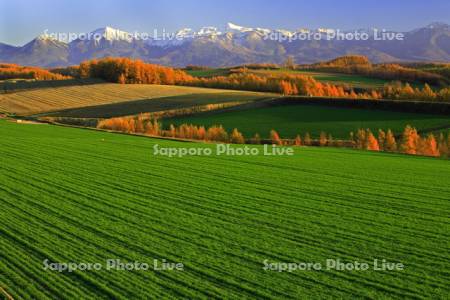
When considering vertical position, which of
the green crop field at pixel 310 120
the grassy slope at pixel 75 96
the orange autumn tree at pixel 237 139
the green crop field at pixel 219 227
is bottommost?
the green crop field at pixel 219 227

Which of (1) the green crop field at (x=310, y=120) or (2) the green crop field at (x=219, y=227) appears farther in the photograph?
(1) the green crop field at (x=310, y=120)

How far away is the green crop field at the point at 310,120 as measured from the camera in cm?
5753

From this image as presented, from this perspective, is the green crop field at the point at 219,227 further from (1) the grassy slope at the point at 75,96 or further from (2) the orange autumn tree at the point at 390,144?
(1) the grassy slope at the point at 75,96

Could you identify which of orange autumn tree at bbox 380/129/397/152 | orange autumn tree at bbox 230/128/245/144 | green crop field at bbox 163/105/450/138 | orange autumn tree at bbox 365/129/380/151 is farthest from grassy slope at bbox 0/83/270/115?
orange autumn tree at bbox 365/129/380/151

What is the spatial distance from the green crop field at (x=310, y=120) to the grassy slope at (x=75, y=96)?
2303 centimetres

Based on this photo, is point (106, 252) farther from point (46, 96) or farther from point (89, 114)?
point (46, 96)

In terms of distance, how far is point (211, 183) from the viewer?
22469 mm

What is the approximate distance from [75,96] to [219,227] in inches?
3110

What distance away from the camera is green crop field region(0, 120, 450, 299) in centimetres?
1109

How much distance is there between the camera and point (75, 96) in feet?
291

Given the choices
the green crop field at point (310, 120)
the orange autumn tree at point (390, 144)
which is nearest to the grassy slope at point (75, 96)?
the green crop field at point (310, 120)

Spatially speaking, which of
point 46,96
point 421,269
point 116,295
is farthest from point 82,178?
point 46,96

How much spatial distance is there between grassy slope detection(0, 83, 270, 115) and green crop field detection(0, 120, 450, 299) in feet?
176

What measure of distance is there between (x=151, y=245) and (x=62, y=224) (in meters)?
3.52
